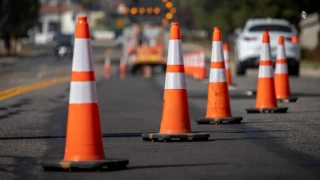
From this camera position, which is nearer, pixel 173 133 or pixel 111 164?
pixel 111 164

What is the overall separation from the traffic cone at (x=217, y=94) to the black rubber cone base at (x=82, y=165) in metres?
4.91

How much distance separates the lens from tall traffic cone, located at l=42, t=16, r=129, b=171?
8.23 metres

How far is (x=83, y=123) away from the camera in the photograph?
859 cm

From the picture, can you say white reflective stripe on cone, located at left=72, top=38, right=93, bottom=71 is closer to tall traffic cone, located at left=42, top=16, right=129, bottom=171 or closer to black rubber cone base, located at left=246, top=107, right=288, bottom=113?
tall traffic cone, located at left=42, top=16, right=129, bottom=171

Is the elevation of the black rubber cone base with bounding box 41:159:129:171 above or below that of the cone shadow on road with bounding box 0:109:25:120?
above

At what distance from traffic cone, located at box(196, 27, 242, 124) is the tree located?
57722mm

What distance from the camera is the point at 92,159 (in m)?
8.36

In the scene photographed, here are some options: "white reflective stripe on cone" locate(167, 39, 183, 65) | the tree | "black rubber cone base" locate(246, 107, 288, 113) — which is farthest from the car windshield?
the tree

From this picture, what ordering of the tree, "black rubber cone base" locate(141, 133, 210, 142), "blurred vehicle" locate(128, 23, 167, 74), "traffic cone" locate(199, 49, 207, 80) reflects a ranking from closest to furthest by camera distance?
1. "black rubber cone base" locate(141, 133, 210, 142)
2. "traffic cone" locate(199, 49, 207, 80)
3. "blurred vehicle" locate(128, 23, 167, 74)
4. the tree

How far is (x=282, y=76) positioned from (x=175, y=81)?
6.81 m

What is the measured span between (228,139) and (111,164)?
2980 millimetres

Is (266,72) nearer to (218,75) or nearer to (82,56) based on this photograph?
(218,75)

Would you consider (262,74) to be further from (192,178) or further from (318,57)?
(318,57)

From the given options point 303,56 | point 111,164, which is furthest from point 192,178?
point 303,56
